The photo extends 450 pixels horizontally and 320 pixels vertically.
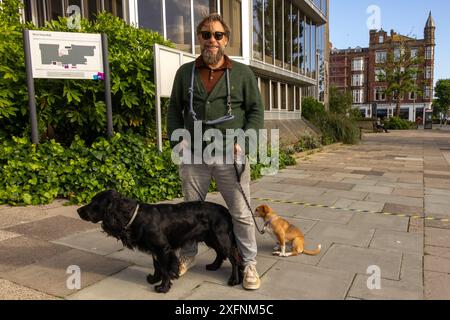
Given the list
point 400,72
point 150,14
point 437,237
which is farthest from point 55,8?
point 400,72

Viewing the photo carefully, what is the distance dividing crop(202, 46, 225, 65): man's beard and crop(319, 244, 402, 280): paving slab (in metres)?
2.10

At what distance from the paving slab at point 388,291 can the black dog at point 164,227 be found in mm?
953

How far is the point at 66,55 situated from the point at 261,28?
10.2 m

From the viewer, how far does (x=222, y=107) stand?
9.76 feet

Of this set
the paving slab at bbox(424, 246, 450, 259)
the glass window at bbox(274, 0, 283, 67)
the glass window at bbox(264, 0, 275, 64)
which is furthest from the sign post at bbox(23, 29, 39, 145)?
the glass window at bbox(274, 0, 283, 67)

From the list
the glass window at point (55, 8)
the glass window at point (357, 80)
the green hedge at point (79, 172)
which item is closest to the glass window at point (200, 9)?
the glass window at point (55, 8)

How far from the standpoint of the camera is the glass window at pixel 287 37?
17.3 metres

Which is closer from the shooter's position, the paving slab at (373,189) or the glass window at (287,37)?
the paving slab at (373,189)

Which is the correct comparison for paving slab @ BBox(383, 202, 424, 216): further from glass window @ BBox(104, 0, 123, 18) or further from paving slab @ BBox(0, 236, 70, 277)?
glass window @ BBox(104, 0, 123, 18)

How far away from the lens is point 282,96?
60.2 ft

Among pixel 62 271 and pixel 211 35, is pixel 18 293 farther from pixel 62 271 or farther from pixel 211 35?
pixel 211 35

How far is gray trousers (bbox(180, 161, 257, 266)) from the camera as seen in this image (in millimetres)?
3078

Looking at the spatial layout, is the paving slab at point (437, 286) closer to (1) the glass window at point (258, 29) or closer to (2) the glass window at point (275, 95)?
(1) the glass window at point (258, 29)
